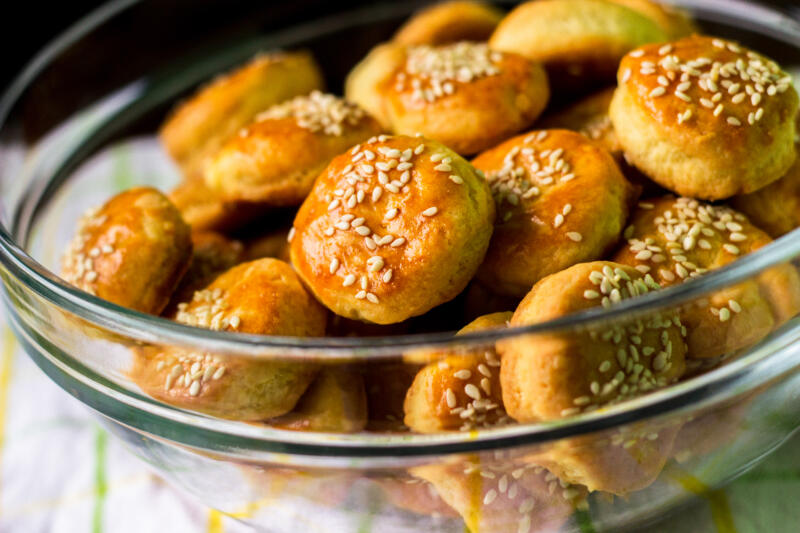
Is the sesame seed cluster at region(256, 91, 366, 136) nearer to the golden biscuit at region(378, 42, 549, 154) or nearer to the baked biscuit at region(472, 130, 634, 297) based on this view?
the golden biscuit at region(378, 42, 549, 154)

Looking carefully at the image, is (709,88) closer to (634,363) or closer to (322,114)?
(634,363)

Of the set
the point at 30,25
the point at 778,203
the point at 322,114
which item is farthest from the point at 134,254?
the point at 30,25

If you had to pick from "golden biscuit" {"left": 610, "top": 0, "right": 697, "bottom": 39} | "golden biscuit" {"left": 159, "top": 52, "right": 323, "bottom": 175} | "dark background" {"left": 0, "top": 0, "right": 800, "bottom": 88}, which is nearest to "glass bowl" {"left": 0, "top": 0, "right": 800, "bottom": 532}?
"golden biscuit" {"left": 159, "top": 52, "right": 323, "bottom": 175}

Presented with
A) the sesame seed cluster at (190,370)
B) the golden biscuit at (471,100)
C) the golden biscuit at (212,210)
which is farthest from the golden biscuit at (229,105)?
the sesame seed cluster at (190,370)

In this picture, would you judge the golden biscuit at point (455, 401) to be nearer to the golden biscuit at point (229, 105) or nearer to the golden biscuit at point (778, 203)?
the golden biscuit at point (778, 203)

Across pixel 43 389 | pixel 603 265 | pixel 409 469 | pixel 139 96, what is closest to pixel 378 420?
pixel 409 469

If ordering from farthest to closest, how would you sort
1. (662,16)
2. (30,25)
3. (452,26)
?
(30,25) → (452,26) → (662,16)
